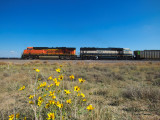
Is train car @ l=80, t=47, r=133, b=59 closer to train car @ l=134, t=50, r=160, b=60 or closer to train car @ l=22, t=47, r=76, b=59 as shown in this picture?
train car @ l=22, t=47, r=76, b=59

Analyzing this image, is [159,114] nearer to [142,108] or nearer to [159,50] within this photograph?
[142,108]

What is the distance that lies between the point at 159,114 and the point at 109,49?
111 feet

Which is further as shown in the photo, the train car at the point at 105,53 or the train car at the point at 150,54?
the train car at the point at 150,54

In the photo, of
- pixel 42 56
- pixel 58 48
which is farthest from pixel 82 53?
pixel 42 56

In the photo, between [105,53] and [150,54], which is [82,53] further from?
[150,54]

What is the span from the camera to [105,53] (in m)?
35.1

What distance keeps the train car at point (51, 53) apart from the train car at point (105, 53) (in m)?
3.68

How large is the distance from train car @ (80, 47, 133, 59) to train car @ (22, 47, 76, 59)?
145 inches

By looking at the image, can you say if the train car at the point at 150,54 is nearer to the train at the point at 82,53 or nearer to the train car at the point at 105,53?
the train at the point at 82,53

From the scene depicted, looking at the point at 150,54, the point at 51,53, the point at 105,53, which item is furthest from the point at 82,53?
the point at 150,54

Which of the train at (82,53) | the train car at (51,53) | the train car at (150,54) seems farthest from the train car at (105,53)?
the train car at (150,54)

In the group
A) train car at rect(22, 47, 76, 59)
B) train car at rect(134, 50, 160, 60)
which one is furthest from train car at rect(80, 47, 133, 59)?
train car at rect(134, 50, 160, 60)

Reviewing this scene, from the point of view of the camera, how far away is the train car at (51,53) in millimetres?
34500

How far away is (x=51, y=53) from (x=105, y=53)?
17.1 m
